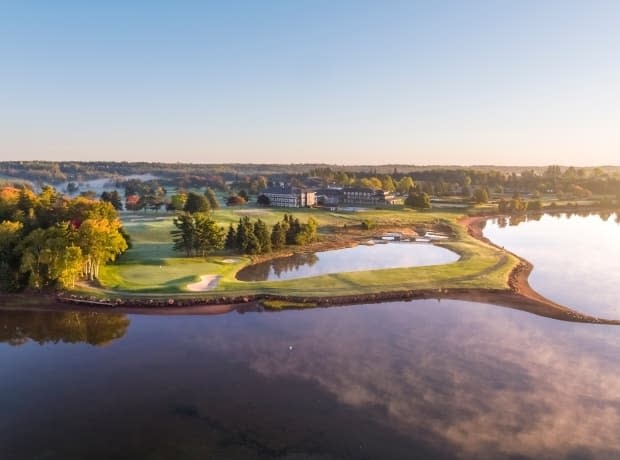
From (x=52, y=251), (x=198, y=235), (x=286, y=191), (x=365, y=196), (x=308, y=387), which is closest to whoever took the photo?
(x=308, y=387)

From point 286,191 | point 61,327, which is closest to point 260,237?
point 61,327

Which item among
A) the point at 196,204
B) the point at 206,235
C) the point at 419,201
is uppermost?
the point at 419,201

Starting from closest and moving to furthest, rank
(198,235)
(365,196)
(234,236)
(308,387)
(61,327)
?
(308,387)
(61,327)
(198,235)
(234,236)
(365,196)

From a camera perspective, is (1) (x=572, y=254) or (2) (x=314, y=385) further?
(1) (x=572, y=254)

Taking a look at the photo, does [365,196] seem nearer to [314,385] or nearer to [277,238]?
[277,238]

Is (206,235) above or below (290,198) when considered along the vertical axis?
below

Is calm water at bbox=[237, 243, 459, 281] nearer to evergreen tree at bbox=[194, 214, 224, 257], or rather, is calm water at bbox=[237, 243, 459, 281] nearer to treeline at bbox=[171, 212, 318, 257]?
treeline at bbox=[171, 212, 318, 257]
